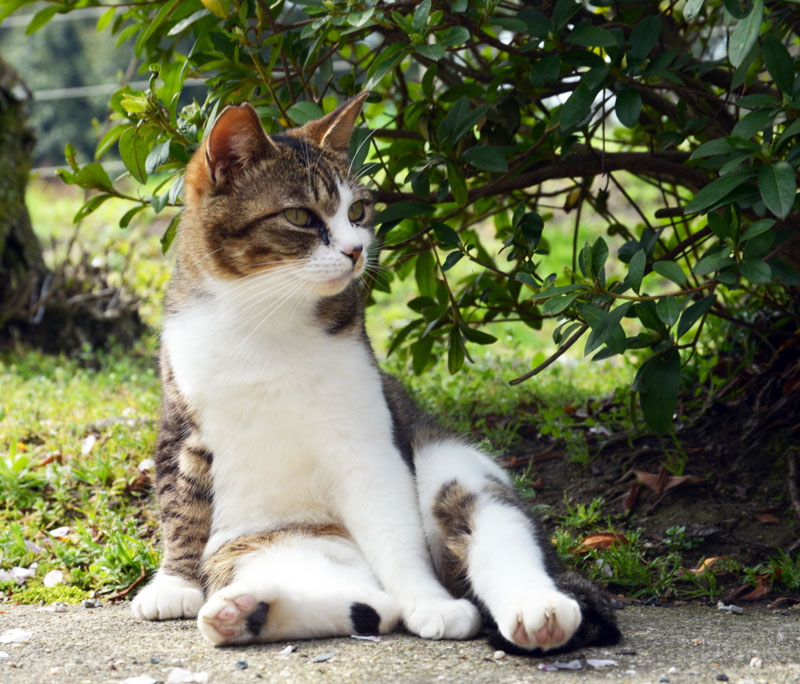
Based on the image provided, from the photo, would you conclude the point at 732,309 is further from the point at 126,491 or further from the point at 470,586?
the point at 126,491

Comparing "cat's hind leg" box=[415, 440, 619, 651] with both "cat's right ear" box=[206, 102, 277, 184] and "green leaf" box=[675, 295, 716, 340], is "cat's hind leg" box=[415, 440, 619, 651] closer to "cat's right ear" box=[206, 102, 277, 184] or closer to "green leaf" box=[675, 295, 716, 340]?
"green leaf" box=[675, 295, 716, 340]

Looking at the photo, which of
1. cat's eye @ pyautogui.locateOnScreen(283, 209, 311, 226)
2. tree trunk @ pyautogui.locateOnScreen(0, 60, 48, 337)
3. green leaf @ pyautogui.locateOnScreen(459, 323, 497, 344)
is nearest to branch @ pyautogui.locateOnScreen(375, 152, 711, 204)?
green leaf @ pyautogui.locateOnScreen(459, 323, 497, 344)

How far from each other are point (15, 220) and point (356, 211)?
4.06 metres

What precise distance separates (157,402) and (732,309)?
9.27ft

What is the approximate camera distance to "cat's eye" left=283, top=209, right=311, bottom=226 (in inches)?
101

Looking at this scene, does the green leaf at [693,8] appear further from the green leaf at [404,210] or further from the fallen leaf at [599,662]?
the fallen leaf at [599,662]

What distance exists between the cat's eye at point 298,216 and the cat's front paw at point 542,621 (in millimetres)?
1220

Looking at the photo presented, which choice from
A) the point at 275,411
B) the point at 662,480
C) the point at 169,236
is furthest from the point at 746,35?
the point at 169,236

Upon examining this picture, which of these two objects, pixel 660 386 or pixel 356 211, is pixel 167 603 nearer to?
pixel 356 211

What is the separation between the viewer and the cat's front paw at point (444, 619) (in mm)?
2234

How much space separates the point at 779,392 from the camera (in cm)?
364

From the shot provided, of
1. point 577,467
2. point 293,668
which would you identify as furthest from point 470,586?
point 577,467

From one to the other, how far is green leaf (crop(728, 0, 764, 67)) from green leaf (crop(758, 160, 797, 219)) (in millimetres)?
347

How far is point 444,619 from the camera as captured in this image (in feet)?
7.35
